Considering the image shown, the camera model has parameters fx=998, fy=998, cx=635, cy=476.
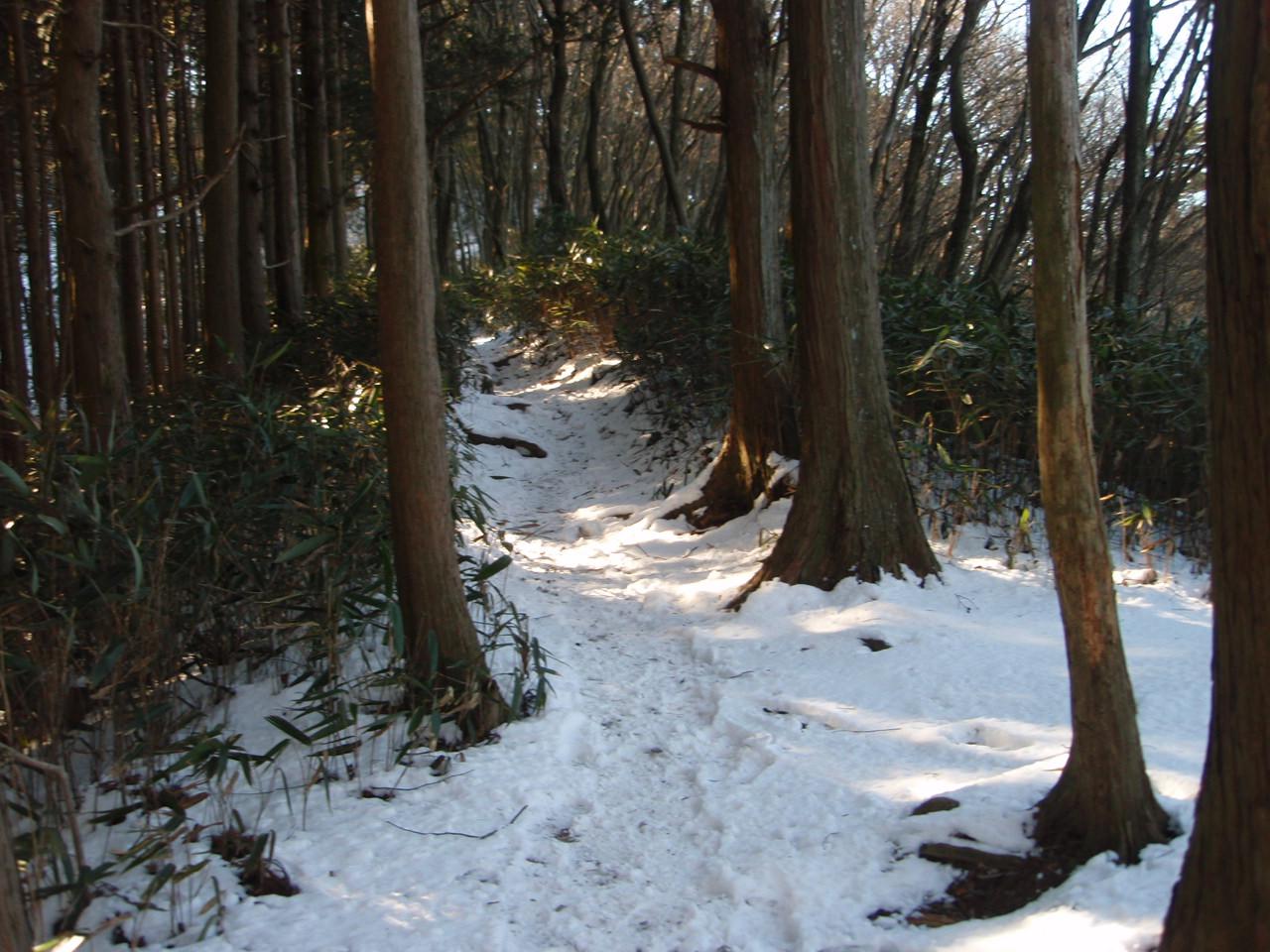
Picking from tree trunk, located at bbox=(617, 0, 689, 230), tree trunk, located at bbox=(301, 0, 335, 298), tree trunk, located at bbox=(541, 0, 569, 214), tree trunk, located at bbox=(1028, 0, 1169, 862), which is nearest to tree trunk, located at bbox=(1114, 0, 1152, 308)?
tree trunk, located at bbox=(617, 0, 689, 230)

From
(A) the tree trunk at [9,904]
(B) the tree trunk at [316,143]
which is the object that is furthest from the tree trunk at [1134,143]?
(A) the tree trunk at [9,904]

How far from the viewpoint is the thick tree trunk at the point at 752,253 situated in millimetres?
8023

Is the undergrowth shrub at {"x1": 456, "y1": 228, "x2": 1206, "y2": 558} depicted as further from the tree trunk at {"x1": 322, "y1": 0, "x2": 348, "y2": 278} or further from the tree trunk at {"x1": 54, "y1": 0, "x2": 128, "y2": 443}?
the tree trunk at {"x1": 322, "y1": 0, "x2": 348, "y2": 278}

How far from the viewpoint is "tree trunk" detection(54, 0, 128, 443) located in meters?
5.86

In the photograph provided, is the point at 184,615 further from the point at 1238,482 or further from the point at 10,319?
the point at 10,319

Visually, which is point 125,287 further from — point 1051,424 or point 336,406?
point 1051,424

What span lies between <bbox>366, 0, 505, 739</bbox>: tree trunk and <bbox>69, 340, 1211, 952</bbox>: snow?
18.2 inches

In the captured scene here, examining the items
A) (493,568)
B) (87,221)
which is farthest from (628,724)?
(87,221)

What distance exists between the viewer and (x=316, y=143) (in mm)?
12508

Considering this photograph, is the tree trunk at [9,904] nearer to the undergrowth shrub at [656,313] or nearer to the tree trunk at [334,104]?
the undergrowth shrub at [656,313]

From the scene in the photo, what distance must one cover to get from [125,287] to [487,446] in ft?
13.8

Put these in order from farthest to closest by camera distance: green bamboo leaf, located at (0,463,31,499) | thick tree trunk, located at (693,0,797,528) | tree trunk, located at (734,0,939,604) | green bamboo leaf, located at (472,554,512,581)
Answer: thick tree trunk, located at (693,0,797,528), tree trunk, located at (734,0,939,604), green bamboo leaf, located at (472,554,512,581), green bamboo leaf, located at (0,463,31,499)

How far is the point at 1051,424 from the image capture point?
3.13 m

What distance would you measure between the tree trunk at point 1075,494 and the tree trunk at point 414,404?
2.68 meters
